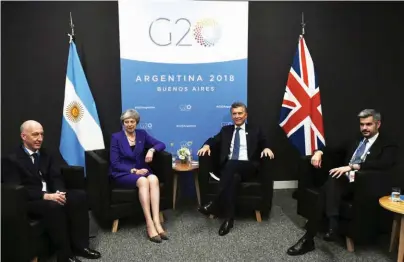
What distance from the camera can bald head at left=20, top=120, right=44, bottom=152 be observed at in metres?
2.98

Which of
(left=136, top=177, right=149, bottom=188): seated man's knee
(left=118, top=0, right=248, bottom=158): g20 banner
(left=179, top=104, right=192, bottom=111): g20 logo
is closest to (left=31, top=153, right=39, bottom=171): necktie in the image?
(left=136, top=177, right=149, bottom=188): seated man's knee

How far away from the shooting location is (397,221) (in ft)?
10.5

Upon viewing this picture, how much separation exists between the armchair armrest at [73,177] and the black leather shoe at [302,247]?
1.97 meters

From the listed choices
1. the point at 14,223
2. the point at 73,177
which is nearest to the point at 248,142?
the point at 73,177

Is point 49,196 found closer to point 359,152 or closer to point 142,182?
point 142,182

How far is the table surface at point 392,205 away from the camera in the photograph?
281 cm

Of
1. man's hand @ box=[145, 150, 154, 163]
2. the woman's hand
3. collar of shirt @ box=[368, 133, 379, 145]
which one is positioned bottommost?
the woman's hand

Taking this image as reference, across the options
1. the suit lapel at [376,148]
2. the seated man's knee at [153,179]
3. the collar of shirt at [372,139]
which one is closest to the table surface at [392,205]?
the suit lapel at [376,148]

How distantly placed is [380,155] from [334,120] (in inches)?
73.2

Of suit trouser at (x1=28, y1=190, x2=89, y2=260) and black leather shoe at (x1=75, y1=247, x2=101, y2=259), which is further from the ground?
suit trouser at (x1=28, y1=190, x2=89, y2=260)

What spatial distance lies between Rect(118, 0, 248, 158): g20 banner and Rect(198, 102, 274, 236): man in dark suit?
43cm

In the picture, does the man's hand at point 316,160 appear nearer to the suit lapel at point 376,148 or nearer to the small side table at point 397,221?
the suit lapel at point 376,148

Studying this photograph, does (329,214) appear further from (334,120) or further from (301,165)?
(334,120)

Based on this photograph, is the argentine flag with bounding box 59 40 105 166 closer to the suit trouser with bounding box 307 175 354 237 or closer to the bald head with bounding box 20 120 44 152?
the bald head with bounding box 20 120 44 152
